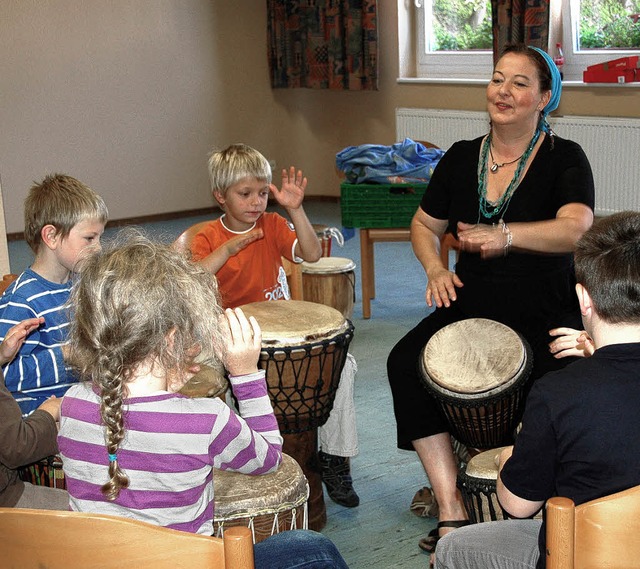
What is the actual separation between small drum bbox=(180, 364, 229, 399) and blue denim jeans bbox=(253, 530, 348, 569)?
29.4 inches

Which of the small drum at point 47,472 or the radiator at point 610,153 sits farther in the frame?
the radiator at point 610,153

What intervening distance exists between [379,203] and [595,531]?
11.4ft

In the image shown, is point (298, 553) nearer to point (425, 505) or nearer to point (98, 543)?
A: point (98, 543)

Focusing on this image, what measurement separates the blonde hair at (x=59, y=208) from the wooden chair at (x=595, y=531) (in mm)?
1516

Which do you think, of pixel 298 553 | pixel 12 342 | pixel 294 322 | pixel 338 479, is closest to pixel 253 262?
pixel 294 322

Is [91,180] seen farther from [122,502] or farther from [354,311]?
[122,502]

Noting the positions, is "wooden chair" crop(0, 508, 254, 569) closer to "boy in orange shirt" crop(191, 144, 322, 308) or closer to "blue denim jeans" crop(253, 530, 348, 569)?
"blue denim jeans" crop(253, 530, 348, 569)

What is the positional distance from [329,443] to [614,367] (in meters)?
1.47

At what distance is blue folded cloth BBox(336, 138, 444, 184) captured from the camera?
15.0 ft

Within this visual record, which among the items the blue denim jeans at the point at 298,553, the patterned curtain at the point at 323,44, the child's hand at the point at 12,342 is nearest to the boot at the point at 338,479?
the child's hand at the point at 12,342

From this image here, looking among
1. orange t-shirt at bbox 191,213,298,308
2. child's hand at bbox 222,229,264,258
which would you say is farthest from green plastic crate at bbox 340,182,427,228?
child's hand at bbox 222,229,264,258

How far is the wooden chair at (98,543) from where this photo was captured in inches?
43.5

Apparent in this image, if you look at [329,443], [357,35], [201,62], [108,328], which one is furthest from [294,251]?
[201,62]

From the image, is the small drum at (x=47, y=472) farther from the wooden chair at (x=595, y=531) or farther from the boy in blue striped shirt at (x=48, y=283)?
the wooden chair at (x=595, y=531)
